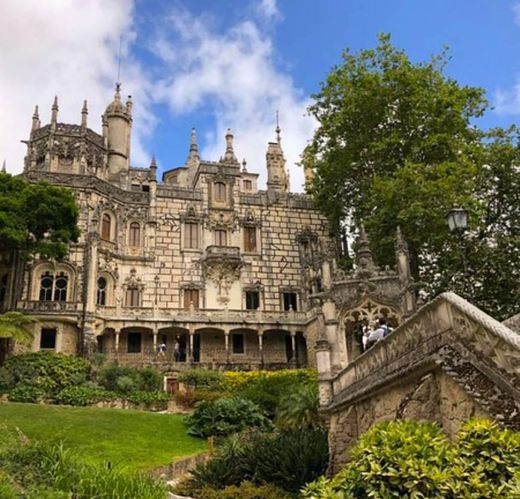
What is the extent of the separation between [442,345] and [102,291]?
32470 mm

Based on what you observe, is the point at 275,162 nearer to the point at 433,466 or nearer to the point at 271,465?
the point at 271,465

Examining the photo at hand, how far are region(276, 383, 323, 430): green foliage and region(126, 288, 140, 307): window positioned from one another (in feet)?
69.1

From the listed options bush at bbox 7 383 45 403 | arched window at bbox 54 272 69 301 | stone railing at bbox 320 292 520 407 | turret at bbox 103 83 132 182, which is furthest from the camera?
turret at bbox 103 83 132 182

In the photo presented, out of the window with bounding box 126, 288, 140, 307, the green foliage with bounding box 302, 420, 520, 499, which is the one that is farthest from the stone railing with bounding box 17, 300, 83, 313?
the green foliage with bounding box 302, 420, 520, 499

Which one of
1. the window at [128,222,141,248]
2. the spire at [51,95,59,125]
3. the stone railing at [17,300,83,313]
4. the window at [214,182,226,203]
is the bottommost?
the stone railing at [17,300,83,313]

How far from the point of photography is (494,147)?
2853 centimetres

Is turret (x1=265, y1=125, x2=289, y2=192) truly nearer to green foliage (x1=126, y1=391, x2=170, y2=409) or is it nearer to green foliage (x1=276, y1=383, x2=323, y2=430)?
green foliage (x1=126, y1=391, x2=170, y2=409)

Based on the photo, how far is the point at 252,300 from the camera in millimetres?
39688

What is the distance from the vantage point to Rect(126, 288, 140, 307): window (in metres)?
37.7

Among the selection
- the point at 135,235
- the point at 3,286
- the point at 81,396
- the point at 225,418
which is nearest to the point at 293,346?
the point at 135,235

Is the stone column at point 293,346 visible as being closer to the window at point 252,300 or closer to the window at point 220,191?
the window at point 252,300

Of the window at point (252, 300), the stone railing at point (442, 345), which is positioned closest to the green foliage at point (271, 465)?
the stone railing at point (442, 345)

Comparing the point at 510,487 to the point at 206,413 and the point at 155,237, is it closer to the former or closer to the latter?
the point at 206,413

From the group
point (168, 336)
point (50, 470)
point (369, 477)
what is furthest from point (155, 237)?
point (369, 477)
